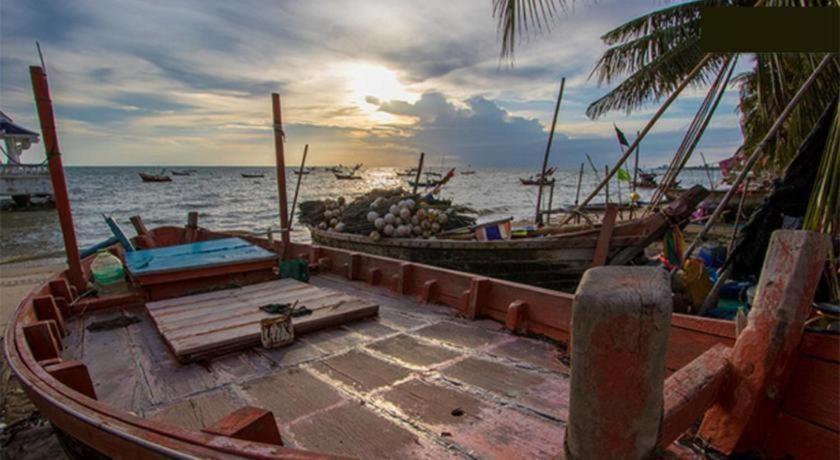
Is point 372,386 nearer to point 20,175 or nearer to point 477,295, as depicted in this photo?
point 477,295

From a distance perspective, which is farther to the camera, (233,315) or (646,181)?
(646,181)

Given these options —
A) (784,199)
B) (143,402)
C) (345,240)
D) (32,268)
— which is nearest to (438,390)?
(143,402)

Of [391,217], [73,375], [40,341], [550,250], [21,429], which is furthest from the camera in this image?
[391,217]

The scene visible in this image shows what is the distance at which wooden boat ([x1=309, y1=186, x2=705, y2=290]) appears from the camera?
269 inches

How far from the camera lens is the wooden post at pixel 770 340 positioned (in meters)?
1.60

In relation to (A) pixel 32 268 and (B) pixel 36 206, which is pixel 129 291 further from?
(B) pixel 36 206

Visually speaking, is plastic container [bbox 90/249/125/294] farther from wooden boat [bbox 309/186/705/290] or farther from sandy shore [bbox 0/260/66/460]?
wooden boat [bbox 309/186/705/290]

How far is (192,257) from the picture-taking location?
517 cm

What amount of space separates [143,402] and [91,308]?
7.89 ft

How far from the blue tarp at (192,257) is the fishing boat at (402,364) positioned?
4 centimetres

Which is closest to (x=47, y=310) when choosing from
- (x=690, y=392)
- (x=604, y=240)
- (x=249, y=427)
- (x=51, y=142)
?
(x=51, y=142)

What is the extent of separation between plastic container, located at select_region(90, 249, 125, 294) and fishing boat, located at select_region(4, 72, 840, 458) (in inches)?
3.5

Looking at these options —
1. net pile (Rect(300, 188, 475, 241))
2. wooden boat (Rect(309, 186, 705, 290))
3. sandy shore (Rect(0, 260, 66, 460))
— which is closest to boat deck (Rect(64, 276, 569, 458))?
sandy shore (Rect(0, 260, 66, 460))

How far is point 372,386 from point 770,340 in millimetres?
2129
